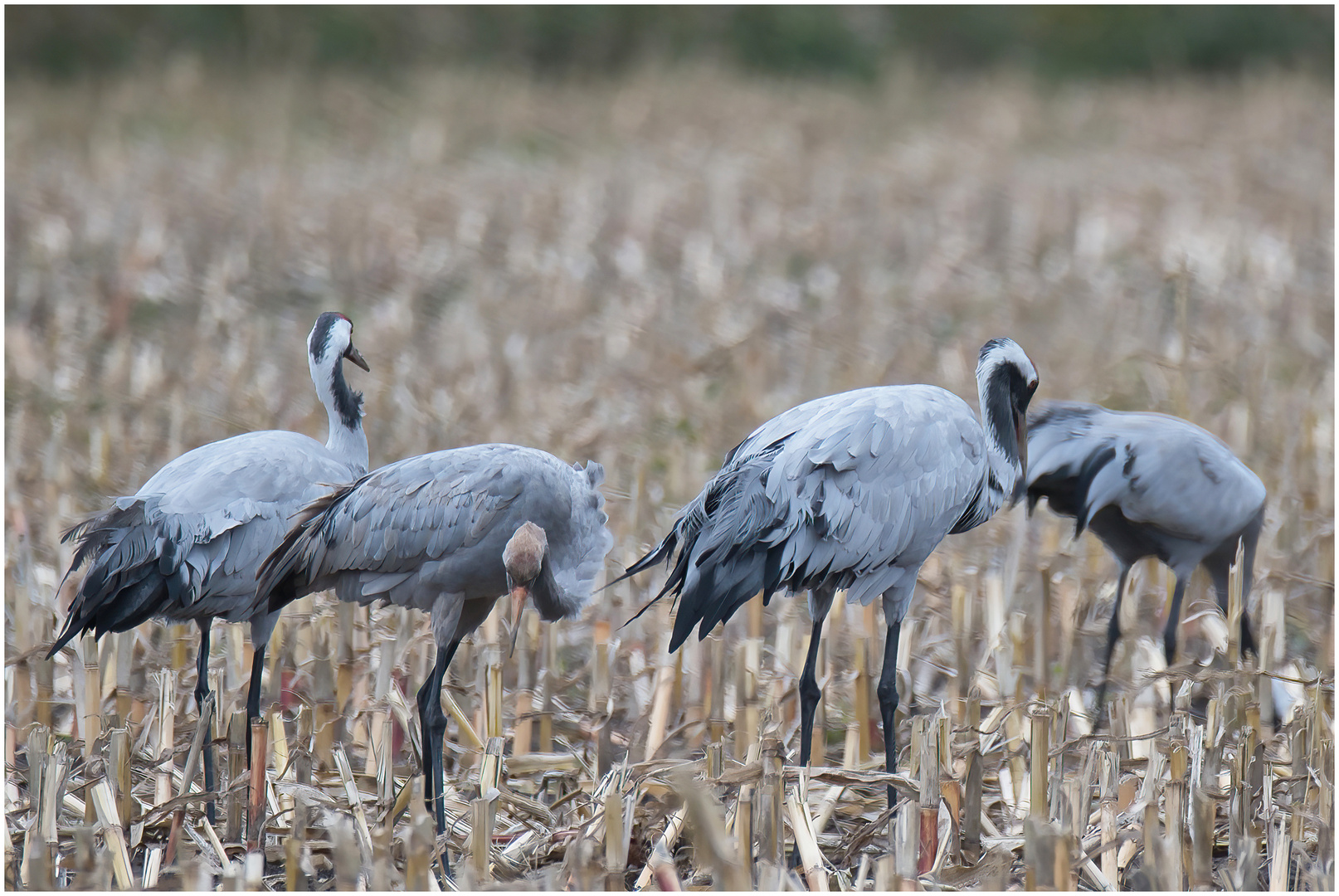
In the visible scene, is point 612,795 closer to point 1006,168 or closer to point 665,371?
point 665,371

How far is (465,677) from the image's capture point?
4.28m

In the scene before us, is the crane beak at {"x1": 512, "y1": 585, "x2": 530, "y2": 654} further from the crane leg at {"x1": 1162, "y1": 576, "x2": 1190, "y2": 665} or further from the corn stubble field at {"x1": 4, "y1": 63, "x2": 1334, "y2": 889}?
the crane leg at {"x1": 1162, "y1": 576, "x2": 1190, "y2": 665}

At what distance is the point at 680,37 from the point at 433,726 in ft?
49.5

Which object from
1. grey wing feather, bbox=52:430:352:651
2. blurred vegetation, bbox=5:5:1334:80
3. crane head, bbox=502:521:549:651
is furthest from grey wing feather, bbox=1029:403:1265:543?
blurred vegetation, bbox=5:5:1334:80

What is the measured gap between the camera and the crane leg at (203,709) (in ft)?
11.7

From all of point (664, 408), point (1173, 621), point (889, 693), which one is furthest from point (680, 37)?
point (889, 693)

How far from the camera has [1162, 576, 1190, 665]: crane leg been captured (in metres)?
4.34

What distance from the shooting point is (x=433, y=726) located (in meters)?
3.51

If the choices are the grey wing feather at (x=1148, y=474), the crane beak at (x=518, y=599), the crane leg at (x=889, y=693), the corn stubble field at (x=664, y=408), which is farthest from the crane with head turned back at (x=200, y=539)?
the grey wing feather at (x=1148, y=474)

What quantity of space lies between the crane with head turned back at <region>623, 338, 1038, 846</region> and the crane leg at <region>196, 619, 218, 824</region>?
1.16 metres

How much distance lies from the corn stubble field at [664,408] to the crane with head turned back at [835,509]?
0.39 metres

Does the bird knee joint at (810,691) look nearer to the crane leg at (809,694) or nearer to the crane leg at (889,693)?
the crane leg at (809,694)

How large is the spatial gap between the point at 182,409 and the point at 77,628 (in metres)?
3.06

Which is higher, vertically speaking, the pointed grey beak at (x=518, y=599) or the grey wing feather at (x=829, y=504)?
the grey wing feather at (x=829, y=504)
